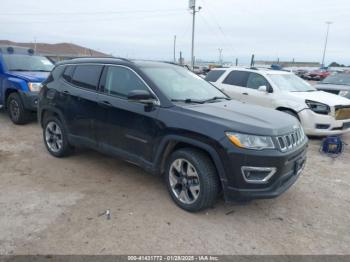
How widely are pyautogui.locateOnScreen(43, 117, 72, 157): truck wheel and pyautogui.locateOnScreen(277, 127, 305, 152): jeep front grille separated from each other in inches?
133

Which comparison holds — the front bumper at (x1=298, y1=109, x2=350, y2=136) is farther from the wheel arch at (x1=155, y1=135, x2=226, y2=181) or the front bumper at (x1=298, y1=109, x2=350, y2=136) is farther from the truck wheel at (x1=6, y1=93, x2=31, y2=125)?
the truck wheel at (x1=6, y1=93, x2=31, y2=125)

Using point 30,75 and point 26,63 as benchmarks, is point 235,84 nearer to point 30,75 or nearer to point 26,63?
point 30,75

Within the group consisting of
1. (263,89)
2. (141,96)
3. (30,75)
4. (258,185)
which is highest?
(141,96)

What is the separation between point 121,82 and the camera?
4266mm

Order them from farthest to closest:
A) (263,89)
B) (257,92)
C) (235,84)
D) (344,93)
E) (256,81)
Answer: (344,93) < (235,84) < (256,81) < (257,92) < (263,89)

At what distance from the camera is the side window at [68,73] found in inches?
199

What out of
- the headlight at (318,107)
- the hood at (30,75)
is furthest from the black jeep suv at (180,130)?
the headlight at (318,107)

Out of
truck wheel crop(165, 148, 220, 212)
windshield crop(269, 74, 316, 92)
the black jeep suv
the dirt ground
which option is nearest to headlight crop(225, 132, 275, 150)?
the black jeep suv

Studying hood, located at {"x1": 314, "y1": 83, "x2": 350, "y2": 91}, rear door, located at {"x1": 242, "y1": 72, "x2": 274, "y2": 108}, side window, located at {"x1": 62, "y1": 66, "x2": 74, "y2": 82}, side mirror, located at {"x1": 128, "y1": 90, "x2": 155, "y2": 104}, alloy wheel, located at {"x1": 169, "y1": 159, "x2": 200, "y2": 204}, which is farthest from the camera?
hood, located at {"x1": 314, "y1": 83, "x2": 350, "y2": 91}

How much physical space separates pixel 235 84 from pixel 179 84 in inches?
171

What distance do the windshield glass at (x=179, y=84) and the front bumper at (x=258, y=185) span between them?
1235 millimetres

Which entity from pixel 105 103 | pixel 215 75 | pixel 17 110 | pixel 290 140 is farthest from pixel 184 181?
pixel 215 75

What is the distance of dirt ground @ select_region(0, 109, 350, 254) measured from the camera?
9.83 feet

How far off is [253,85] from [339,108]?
2058 mm
